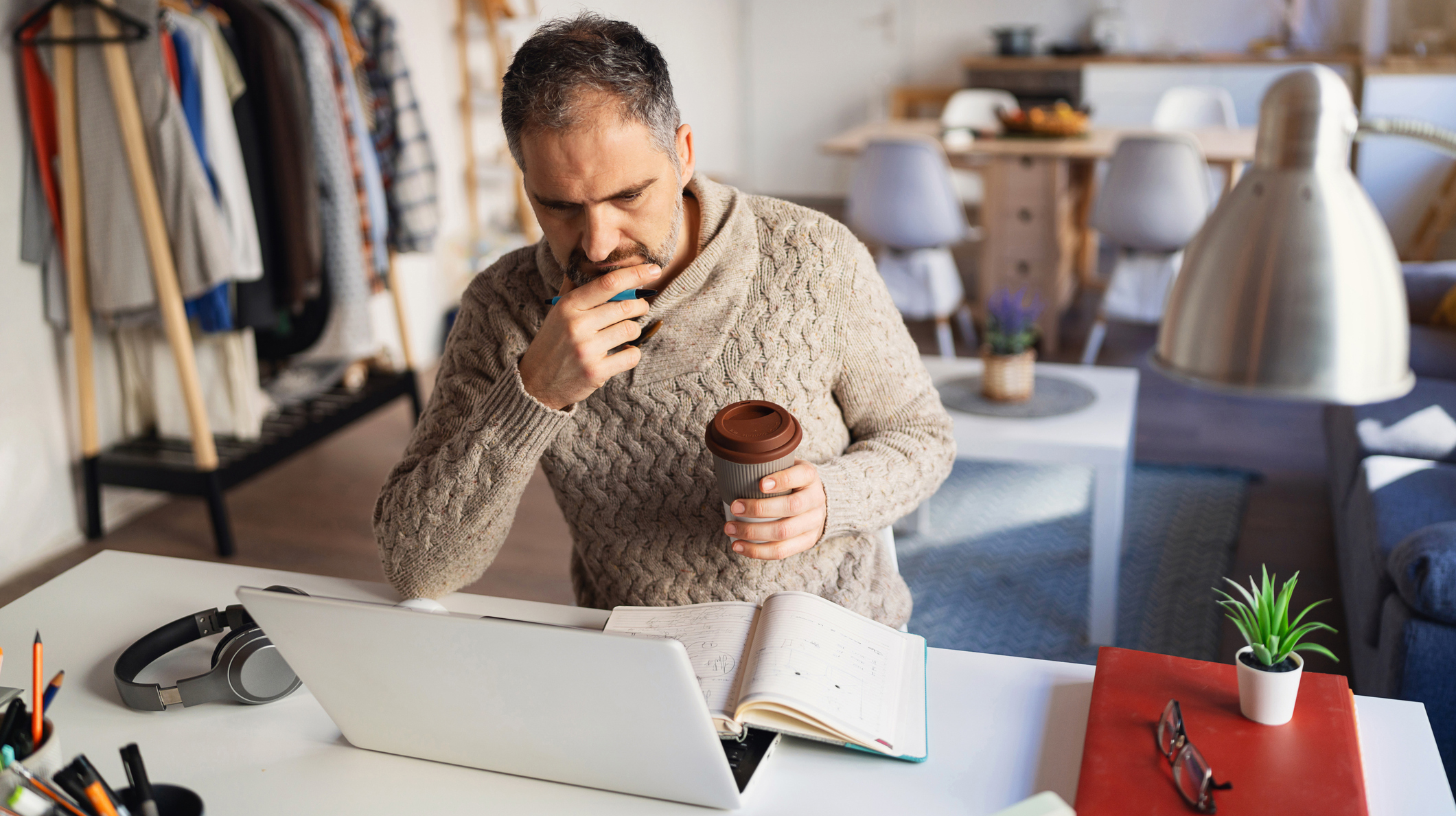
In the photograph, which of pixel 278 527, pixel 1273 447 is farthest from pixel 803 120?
pixel 278 527

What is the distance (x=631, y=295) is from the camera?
1161 millimetres

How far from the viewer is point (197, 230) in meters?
2.57

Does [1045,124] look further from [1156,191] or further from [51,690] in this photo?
[51,690]

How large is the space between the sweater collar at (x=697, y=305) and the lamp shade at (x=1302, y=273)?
70 centimetres

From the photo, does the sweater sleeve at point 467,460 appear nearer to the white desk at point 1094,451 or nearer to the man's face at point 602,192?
the man's face at point 602,192

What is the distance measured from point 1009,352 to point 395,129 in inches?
77.5

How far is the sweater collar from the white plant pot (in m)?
0.64

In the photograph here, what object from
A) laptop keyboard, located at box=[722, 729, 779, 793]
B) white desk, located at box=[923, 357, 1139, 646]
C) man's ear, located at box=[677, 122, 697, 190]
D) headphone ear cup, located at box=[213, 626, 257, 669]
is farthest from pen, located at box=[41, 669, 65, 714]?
white desk, located at box=[923, 357, 1139, 646]

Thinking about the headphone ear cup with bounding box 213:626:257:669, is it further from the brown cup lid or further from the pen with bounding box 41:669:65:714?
the brown cup lid

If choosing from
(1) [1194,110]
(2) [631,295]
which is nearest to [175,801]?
(2) [631,295]

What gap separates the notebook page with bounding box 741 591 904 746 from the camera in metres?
0.92

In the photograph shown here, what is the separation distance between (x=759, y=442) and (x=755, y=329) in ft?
1.14

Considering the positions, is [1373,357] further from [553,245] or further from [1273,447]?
[1273,447]

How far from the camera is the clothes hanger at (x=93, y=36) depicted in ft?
7.88
